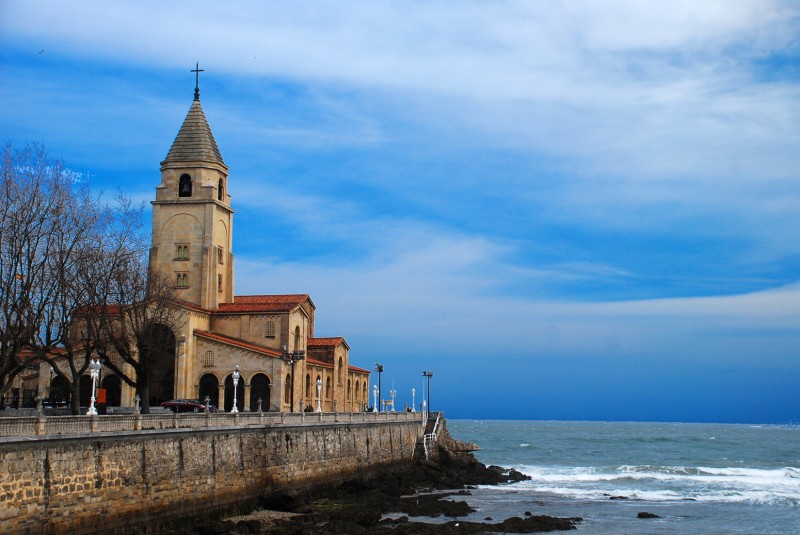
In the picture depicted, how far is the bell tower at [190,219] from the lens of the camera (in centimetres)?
6919

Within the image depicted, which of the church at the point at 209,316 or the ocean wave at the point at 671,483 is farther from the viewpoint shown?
the church at the point at 209,316

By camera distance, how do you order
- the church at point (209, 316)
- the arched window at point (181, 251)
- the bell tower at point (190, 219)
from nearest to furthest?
the church at point (209, 316)
the bell tower at point (190, 219)
the arched window at point (181, 251)

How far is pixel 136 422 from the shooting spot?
32062 mm

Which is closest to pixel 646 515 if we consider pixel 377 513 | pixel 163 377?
pixel 377 513

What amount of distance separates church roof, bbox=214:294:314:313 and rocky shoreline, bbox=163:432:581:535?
676 inches

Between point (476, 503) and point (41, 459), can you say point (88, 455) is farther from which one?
point (476, 503)

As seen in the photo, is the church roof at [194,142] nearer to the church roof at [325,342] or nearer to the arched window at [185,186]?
the arched window at [185,186]

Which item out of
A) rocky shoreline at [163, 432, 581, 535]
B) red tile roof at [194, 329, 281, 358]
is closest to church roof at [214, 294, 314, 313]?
red tile roof at [194, 329, 281, 358]

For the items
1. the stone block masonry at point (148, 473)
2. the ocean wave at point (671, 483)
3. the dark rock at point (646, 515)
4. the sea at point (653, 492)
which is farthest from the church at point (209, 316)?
the dark rock at point (646, 515)

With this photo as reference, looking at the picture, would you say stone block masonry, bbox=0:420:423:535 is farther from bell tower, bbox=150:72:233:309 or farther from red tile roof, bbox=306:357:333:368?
bell tower, bbox=150:72:233:309

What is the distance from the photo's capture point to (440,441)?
6912 centimetres

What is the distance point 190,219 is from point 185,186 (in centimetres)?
260

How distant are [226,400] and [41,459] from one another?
3757 cm

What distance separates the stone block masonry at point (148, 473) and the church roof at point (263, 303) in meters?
21.5
